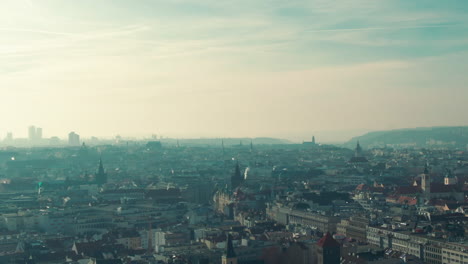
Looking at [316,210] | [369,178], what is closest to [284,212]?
[316,210]

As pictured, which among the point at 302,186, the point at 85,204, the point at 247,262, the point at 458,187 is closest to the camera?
the point at 247,262

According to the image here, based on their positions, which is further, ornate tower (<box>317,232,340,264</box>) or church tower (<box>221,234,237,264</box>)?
ornate tower (<box>317,232,340,264</box>)

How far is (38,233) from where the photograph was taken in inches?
2793

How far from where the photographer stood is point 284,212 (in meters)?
79.3

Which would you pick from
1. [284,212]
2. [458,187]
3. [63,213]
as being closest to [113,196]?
[63,213]

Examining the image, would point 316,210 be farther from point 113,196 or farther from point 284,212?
point 113,196

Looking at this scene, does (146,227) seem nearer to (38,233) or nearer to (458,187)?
(38,233)

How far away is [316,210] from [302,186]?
35.2 meters

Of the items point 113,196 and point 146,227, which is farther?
point 113,196

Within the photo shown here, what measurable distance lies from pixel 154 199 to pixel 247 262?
1773 inches

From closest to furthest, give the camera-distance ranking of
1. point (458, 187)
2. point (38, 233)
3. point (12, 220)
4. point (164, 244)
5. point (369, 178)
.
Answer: point (164, 244)
point (38, 233)
point (12, 220)
point (458, 187)
point (369, 178)

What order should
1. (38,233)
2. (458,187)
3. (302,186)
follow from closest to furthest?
(38,233) → (458,187) → (302,186)

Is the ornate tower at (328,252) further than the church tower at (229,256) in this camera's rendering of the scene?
Yes

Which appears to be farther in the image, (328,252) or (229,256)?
(328,252)
